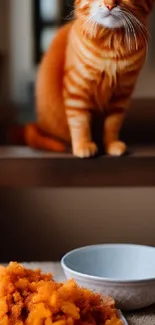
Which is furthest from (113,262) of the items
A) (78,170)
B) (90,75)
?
(90,75)

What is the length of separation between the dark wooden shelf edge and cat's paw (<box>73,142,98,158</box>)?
0.01 meters

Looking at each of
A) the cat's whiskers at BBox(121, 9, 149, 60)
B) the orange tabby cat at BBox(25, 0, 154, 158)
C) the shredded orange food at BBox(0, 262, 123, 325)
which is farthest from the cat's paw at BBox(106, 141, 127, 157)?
the shredded orange food at BBox(0, 262, 123, 325)

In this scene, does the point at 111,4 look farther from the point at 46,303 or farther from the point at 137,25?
the point at 46,303

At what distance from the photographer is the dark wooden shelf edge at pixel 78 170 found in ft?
3.55

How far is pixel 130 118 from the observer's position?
1.44 m

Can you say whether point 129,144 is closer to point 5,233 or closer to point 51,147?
point 51,147

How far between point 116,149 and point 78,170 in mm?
82

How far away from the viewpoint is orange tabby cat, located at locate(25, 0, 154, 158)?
3.24 feet

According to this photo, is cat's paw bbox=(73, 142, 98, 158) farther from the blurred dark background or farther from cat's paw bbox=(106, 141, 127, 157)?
the blurred dark background

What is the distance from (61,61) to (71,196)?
0.52 m

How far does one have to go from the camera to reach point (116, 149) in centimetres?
110

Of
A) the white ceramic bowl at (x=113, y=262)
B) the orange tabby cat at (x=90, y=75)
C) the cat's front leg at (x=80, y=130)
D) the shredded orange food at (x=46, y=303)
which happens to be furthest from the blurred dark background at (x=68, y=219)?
the shredded orange food at (x=46, y=303)

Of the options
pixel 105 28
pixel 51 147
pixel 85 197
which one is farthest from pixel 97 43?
pixel 85 197

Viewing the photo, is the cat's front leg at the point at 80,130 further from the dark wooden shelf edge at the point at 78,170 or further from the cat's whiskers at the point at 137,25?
the cat's whiskers at the point at 137,25
